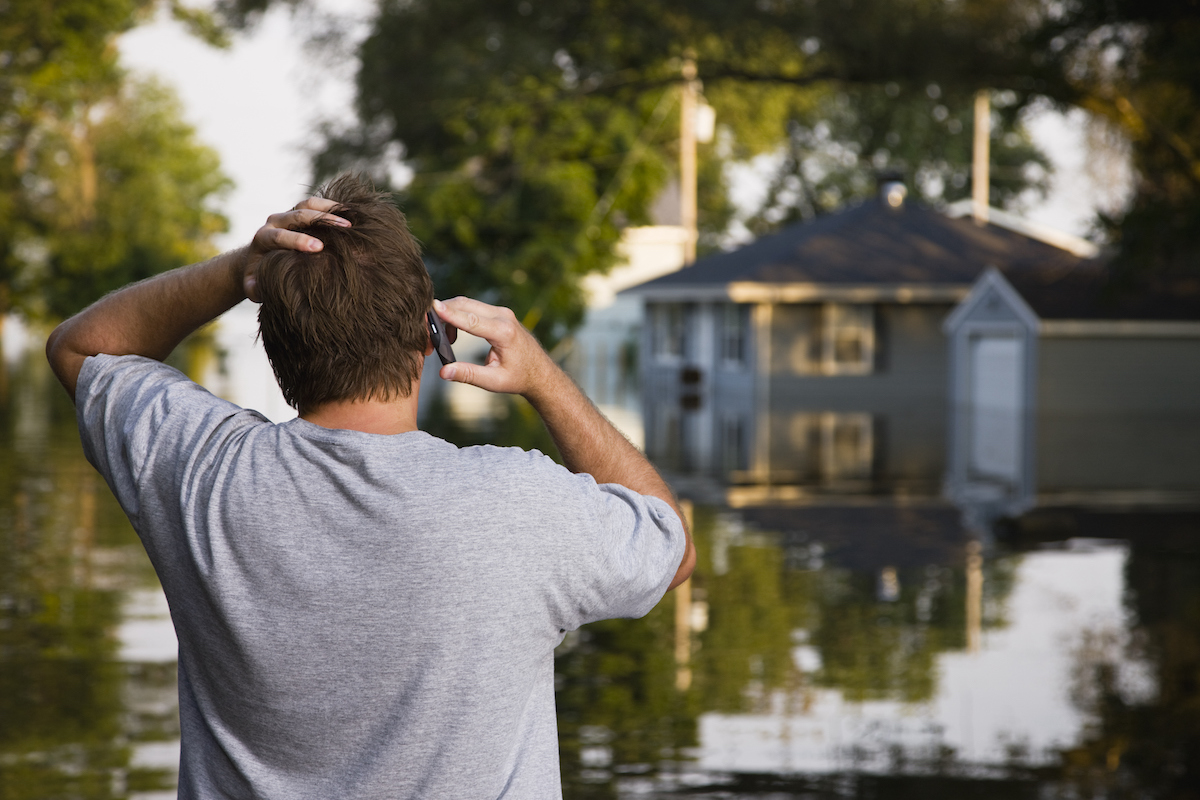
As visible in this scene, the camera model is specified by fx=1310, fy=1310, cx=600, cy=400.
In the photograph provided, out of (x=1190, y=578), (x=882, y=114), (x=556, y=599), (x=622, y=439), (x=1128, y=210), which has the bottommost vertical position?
(x=1190, y=578)

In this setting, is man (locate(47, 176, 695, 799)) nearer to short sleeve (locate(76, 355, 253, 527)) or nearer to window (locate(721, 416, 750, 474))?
short sleeve (locate(76, 355, 253, 527))

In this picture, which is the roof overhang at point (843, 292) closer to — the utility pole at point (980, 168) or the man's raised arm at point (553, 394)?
the utility pole at point (980, 168)

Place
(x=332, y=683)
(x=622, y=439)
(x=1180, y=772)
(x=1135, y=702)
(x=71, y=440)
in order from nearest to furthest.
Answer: (x=332, y=683) < (x=622, y=439) < (x=1180, y=772) < (x=1135, y=702) < (x=71, y=440)

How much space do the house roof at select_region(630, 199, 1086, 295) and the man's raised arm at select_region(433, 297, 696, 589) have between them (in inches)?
1189

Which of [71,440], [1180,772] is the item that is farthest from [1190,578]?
[71,440]

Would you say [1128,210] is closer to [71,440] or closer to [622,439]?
[622,439]

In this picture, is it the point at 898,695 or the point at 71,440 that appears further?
the point at 71,440

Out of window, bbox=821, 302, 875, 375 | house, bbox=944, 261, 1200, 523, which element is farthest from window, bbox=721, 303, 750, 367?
house, bbox=944, 261, 1200, 523

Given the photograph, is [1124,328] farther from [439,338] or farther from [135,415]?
[135,415]

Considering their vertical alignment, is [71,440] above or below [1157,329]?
below

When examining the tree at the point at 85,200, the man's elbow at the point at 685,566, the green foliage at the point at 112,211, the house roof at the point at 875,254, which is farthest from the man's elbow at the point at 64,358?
the green foliage at the point at 112,211

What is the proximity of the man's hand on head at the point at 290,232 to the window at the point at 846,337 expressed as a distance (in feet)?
102

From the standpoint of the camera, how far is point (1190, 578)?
9.53 m

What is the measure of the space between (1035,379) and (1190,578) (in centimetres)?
1646
